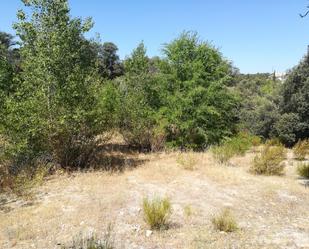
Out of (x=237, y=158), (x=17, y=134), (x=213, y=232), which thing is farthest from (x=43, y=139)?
(x=237, y=158)

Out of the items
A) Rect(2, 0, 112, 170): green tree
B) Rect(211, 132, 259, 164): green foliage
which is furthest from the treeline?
Rect(211, 132, 259, 164): green foliage

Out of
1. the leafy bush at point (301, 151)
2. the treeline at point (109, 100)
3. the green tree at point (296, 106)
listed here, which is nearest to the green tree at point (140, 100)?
the treeline at point (109, 100)

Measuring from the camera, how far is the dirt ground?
5.92 m

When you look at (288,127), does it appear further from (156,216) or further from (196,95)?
(156,216)

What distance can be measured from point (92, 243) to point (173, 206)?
2510 mm

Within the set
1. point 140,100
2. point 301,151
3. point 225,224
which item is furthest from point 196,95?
point 225,224

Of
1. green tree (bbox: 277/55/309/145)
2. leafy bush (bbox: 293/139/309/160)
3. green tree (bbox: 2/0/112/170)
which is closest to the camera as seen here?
green tree (bbox: 2/0/112/170)

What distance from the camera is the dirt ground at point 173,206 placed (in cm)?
592

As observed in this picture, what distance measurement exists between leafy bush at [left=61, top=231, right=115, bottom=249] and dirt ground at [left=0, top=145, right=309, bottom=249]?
0.16 meters

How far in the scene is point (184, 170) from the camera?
429 inches

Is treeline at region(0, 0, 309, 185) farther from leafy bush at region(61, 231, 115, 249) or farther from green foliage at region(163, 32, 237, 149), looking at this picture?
leafy bush at region(61, 231, 115, 249)

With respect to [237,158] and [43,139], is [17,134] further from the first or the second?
[237,158]

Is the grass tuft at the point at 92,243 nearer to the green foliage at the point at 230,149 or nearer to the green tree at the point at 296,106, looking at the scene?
the green foliage at the point at 230,149

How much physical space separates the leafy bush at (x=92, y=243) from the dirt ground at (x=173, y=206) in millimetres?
163
